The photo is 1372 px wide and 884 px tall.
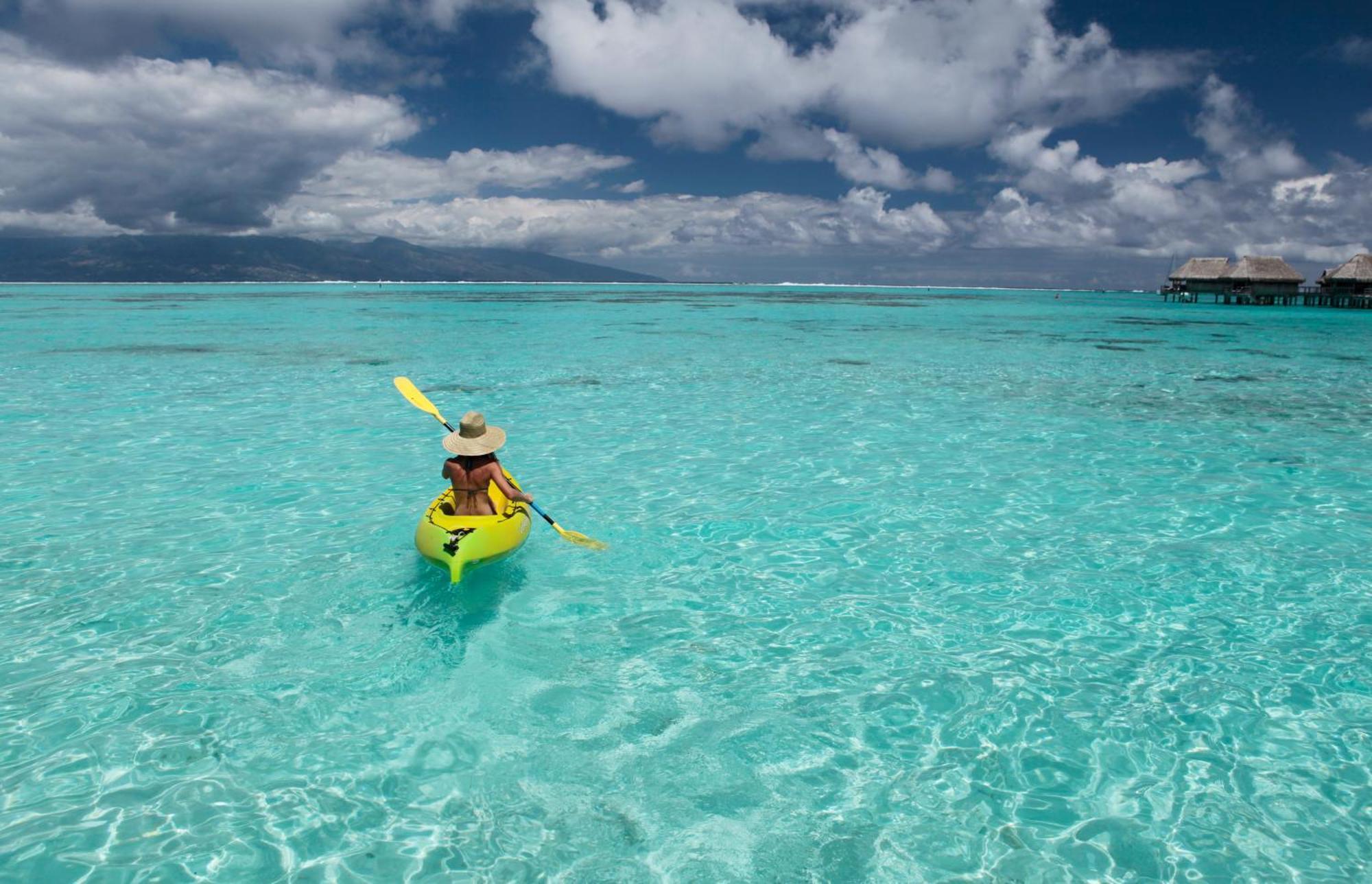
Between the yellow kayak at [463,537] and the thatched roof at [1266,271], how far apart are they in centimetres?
9065

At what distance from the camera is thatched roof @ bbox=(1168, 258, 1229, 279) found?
79.2 metres

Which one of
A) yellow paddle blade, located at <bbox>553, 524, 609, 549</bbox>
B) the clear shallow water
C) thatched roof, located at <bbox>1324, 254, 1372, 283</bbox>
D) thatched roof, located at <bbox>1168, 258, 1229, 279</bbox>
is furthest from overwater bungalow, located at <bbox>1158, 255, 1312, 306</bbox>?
yellow paddle blade, located at <bbox>553, 524, 609, 549</bbox>

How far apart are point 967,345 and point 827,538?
2766 cm

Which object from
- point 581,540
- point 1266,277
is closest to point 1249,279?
point 1266,277

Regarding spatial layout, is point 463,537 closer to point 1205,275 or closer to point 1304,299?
point 1205,275

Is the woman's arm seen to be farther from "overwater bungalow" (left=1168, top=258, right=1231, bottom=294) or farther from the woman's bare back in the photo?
"overwater bungalow" (left=1168, top=258, right=1231, bottom=294)

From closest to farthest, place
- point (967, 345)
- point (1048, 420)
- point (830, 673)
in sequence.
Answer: point (830, 673) → point (1048, 420) → point (967, 345)

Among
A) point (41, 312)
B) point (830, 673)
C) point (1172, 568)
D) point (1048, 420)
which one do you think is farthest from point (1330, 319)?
point (41, 312)

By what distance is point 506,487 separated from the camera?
7621 mm

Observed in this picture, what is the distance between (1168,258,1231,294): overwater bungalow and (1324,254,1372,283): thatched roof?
9.86 metres

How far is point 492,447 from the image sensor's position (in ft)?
24.2

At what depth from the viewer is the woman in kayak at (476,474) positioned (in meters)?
7.46

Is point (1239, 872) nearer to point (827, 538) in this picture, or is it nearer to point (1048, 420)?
point (827, 538)

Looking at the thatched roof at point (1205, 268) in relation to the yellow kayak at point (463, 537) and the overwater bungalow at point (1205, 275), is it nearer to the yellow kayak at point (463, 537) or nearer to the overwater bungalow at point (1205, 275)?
the overwater bungalow at point (1205, 275)
